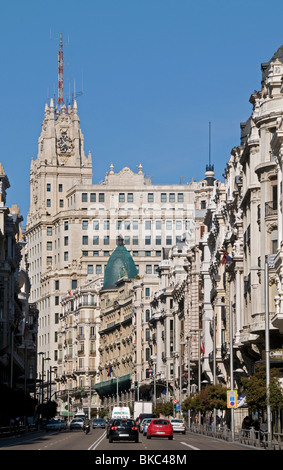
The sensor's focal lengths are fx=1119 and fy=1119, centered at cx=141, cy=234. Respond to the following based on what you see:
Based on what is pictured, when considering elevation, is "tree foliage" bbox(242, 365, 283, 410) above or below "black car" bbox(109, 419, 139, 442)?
above

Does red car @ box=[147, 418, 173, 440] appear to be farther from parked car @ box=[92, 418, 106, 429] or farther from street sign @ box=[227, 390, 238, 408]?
parked car @ box=[92, 418, 106, 429]

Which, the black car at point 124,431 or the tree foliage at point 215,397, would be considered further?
the tree foliage at point 215,397

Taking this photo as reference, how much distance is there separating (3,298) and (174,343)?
35.8 meters

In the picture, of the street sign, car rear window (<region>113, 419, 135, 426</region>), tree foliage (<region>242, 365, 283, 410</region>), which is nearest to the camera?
tree foliage (<region>242, 365, 283, 410</region>)

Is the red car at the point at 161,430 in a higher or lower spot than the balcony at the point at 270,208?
lower

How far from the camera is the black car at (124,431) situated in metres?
59.8

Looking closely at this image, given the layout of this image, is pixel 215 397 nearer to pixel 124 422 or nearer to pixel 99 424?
pixel 124 422

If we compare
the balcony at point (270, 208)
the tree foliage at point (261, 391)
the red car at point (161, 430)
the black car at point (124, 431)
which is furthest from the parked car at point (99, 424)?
the tree foliage at point (261, 391)

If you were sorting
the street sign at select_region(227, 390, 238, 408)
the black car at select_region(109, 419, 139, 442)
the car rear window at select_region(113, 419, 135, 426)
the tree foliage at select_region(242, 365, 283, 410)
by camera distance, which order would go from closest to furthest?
1. the tree foliage at select_region(242, 365, 283, 410)
2. the black car at select_region(109, 419, 139, 442)
3. the street sign at select_region(227, 390, 238, 408)
4. the car rear window at select_region(113, 419, 135, 426)

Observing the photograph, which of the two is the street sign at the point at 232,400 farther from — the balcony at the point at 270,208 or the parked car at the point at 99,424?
the parked car at the point at 99,424

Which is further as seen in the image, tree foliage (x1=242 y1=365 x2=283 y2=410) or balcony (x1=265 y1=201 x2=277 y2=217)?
balcony (x1=265 y1=201 x2=277 y2=217)

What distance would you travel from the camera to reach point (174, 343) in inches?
5802

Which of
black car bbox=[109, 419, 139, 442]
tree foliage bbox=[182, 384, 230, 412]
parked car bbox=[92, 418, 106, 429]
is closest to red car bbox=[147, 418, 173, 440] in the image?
black car bbox=[109, 419, 139, 442]

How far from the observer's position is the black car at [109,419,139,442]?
59.8m
